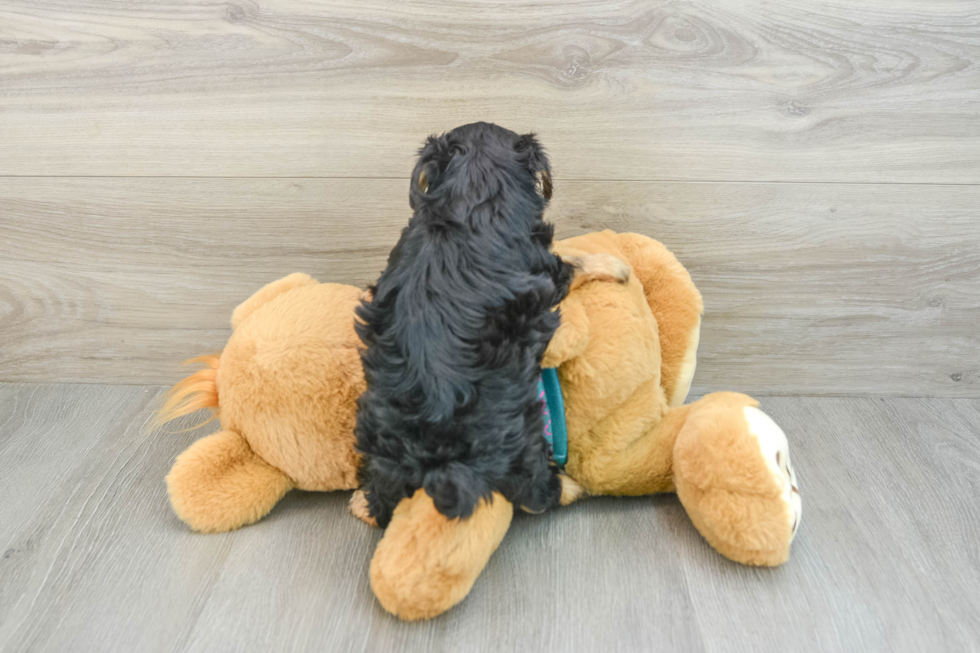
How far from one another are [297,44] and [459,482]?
602mm

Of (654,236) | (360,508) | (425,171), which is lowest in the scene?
(360,508)

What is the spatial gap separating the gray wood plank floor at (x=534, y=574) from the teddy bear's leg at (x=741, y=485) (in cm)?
4

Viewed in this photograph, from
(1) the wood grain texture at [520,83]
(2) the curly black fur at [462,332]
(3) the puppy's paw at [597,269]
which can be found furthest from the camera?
(1) the wood grain texture at [520,83]

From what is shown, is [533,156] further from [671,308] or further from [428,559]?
[428,559]

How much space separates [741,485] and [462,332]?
32 centimetres

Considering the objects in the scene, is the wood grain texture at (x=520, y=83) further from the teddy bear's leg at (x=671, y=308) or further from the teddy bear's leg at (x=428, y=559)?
the teddy bear's leg at (x=428, y=559)

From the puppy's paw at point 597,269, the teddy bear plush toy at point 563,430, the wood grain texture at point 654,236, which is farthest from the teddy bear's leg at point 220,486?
the puppy's paw at point 597,269

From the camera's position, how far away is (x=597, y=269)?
74 cm

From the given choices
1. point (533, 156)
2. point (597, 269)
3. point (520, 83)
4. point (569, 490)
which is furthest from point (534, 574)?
point (520, 83)

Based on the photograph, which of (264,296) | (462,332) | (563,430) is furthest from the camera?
(264,296)

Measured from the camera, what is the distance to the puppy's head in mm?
660

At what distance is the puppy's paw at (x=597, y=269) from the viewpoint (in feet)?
2.43

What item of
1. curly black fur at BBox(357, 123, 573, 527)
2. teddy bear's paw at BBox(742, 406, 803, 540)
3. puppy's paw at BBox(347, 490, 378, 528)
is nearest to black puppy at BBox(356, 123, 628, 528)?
curly black fur at BBox(357, 123, 573, 527)

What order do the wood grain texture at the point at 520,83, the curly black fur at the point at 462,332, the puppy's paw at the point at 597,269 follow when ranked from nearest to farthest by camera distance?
the curly black fur at the point at 462,332 → the puppy's paw at the point at 597,269 → the wood grain texture at the point at 520,83
